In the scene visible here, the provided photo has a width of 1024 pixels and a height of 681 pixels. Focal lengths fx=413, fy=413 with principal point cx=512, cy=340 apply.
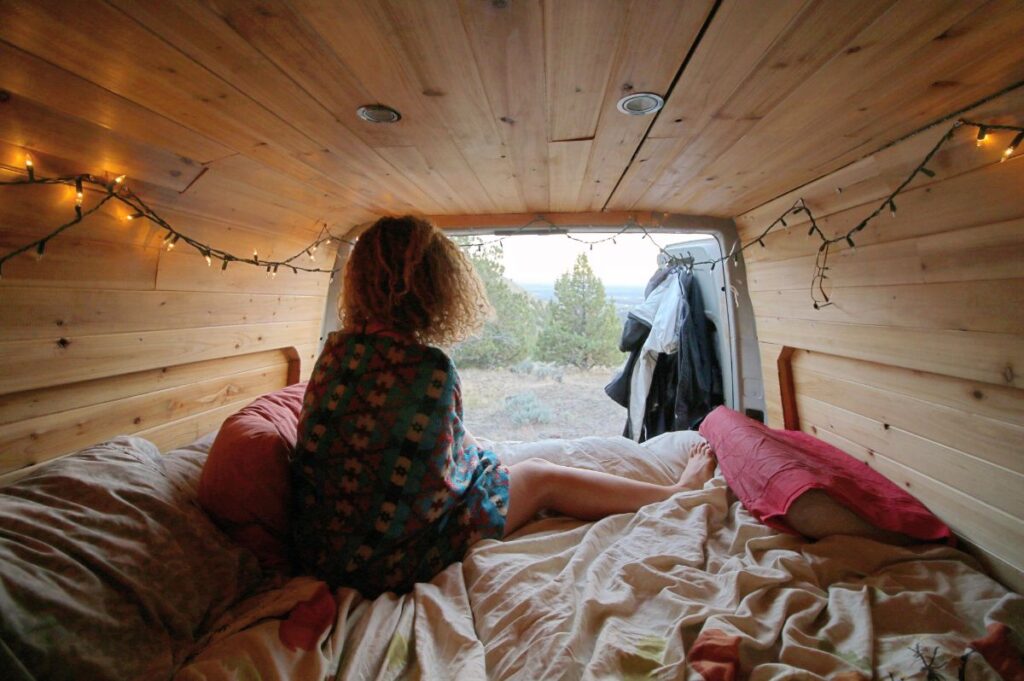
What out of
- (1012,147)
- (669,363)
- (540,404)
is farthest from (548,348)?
(1012,147)

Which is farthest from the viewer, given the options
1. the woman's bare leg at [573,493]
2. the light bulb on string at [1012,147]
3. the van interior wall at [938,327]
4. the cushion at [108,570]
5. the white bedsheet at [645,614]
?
the woman's bare leg at [573,493]

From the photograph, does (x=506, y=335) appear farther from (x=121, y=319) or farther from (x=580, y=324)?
(x=121, y=319)

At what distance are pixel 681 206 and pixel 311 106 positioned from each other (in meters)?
1.68

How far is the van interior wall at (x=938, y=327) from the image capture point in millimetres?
979

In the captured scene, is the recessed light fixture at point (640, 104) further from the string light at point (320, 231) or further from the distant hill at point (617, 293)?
the distant hill at point (617, 293)

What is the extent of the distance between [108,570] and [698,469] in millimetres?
1663

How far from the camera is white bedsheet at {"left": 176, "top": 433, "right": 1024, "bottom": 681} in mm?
760

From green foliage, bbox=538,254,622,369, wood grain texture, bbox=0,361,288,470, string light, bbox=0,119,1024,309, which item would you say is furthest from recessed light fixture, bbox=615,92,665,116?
green foliage, bbox=538,254,622,369


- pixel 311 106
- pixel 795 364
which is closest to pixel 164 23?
pixel 311 106

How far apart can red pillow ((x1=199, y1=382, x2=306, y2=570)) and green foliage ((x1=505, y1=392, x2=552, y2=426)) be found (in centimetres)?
250

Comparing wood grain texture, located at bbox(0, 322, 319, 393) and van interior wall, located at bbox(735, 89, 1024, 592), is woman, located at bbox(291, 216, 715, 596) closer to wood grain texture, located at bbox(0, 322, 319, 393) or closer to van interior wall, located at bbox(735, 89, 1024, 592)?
wood grain texture, located at bbox(0, 322, 319, 393)

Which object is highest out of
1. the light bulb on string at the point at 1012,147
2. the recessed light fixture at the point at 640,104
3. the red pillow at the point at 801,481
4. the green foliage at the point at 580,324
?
the recessed light fixture at the point at 640,104

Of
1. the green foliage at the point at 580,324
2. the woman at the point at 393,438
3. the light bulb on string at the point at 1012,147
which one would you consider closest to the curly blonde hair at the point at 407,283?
the woman at the point at 393,438

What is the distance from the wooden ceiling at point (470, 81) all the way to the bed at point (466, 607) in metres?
0.80
